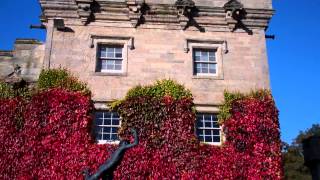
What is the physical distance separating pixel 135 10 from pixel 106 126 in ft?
16.4

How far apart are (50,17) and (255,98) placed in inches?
355

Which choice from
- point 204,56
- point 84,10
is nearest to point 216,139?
point 204,56

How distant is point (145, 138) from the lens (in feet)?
51.2

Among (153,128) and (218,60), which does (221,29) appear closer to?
(218,60)

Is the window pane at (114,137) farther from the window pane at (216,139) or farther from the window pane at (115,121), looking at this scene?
the window pane at (216,139)

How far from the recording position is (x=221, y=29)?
18.1 metres

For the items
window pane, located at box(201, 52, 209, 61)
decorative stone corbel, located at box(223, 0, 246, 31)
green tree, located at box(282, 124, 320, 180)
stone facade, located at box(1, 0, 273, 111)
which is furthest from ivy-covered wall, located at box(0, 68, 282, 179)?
green tree, located at box(282, 124, 320, 180)

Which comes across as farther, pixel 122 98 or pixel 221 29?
pixel 221 29

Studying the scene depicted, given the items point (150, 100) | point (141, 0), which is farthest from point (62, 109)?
point (141, 0)

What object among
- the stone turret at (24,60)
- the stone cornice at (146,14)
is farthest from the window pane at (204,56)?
the stone turret at (24,60)

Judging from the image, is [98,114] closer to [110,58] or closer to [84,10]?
[110,58]

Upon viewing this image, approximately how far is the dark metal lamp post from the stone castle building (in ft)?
10.4

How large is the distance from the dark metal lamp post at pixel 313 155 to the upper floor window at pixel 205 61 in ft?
16.2

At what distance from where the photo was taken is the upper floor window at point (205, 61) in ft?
57.8
